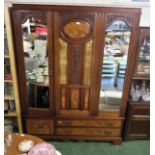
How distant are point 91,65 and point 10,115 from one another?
51.5 inches

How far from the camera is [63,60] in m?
2.41

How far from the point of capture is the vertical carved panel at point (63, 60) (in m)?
2.34

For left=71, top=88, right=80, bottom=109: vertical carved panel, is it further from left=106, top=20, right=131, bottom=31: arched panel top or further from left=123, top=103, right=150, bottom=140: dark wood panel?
left=106, top=20, right=131, bottom=31: arched panel top

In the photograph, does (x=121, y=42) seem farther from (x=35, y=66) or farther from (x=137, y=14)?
(x=35, y=66)

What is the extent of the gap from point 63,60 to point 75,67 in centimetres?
17

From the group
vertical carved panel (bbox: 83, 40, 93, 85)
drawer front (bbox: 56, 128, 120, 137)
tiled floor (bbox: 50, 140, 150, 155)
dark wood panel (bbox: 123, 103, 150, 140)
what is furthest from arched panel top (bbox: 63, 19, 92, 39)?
tiled floor (bbox: 50, 140, 150, 155)

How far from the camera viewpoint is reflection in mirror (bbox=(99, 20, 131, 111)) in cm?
231

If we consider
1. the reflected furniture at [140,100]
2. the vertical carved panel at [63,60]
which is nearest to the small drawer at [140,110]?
the reflected furniture at [140,100]

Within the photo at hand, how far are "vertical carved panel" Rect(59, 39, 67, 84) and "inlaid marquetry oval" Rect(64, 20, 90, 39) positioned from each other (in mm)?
131

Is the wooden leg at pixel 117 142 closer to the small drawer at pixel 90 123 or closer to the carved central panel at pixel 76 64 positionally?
the small drawer at pixel 90 123

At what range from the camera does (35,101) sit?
2.70 metres

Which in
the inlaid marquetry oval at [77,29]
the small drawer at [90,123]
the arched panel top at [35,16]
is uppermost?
the arched panel top at [35,16]

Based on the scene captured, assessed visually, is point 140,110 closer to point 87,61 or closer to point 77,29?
point 87,61

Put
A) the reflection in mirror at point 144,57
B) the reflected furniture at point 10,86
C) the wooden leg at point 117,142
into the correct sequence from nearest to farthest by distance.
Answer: the reflected furniture at point 10,86 < the reflection in mirror at point 144,57 < the wooden leg at point 117,142
